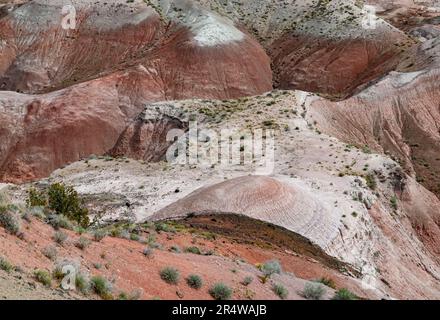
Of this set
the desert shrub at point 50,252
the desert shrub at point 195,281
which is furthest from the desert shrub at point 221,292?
the desert shrub at point 50,252

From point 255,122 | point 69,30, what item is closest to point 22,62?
point 69,30

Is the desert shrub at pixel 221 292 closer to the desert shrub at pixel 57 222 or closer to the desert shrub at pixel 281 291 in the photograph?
the desert shrub at pixel 281 291

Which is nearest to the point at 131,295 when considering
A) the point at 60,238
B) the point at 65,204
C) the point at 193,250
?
the point at 60,238

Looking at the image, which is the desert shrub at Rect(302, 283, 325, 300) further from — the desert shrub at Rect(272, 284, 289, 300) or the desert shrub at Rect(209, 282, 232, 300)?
the desert shrub at Rect(209, 282, 232, 300)

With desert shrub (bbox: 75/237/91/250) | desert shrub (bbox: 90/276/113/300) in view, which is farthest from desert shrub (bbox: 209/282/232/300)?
desert shrub (bbox: 75/237/91/250)

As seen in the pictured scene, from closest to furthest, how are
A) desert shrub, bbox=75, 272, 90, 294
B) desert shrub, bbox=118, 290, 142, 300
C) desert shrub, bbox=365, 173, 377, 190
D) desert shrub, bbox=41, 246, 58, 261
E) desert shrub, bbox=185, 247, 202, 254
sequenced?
desert shrub, bbox=75, 272, 90, 294
desert shrub, bbox=118, 290, 142, 300
desert shrub, bbox=41, 246, 58, 261
desert shrub, bbox=185, 247, 202, 254
desert shrub, bbox=365, 173, 377, 190

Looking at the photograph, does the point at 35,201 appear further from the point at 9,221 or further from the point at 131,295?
the point at 131,295
